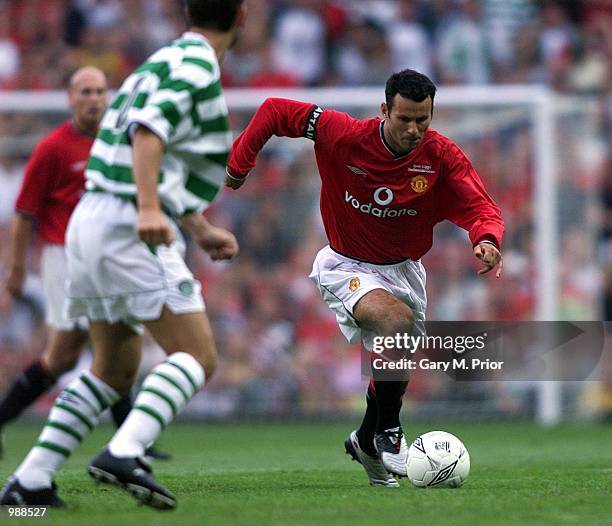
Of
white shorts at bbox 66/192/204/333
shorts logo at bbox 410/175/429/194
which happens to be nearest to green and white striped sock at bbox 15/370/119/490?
white shorts at bbox 66/192/204/333

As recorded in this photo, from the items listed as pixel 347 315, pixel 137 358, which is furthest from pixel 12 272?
pixel 137 358

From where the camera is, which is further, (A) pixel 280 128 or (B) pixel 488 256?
(A) pixel 280 128

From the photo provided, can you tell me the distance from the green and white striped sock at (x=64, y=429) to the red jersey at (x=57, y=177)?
150 inches

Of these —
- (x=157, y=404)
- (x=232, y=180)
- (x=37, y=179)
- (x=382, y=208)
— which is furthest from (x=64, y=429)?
(x=37, y=179)

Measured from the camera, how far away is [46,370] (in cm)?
898

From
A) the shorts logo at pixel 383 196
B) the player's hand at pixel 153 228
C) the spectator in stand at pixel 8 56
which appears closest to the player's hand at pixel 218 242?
the player's hand at pixel 153 228

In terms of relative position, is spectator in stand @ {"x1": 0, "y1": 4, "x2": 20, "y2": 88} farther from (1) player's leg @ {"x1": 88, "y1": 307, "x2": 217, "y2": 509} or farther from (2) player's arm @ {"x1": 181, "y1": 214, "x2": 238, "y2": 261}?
(1) player's leg @ {"x1": 88, "y1": 307, "x2": 217, "y2": 509}

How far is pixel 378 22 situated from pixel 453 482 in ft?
36.1

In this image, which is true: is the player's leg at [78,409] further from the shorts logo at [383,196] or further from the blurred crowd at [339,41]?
the blurred crowd at [339,41]

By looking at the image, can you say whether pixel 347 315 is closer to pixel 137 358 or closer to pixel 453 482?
pixel 453 482

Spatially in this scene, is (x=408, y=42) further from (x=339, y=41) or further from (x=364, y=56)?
(x=339, y=41)

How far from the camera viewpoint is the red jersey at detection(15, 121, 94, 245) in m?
8.86

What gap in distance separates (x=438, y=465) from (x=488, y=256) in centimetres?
109

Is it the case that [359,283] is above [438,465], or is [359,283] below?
above
